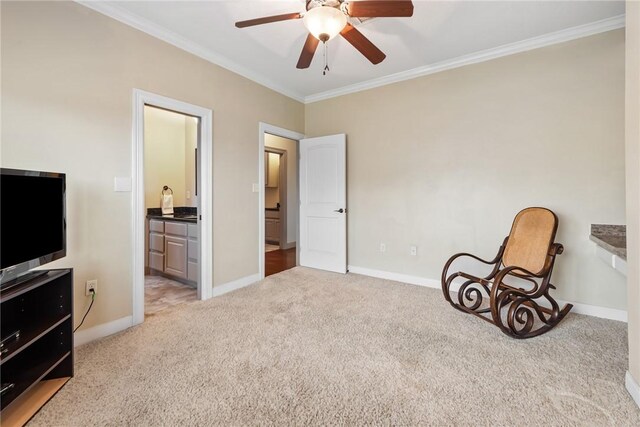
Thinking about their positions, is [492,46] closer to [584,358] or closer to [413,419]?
[584,358]

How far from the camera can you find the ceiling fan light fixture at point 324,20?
5.34ft

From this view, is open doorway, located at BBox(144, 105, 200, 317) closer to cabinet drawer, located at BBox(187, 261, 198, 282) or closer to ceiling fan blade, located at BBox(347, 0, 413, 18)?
cabinet drawer, located at BBox(187, 261, 198, 282)

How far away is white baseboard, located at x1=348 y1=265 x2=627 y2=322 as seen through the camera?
243 cm

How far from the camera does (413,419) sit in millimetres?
1350

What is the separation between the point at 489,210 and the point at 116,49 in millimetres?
3746

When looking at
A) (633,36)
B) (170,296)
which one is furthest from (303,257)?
(633,36)

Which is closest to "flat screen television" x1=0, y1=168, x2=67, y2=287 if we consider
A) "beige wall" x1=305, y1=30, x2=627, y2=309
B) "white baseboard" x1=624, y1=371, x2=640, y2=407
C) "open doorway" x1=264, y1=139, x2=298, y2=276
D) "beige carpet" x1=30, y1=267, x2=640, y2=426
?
"beige carpet" x1=30, y1=267, x2=640, y2=426

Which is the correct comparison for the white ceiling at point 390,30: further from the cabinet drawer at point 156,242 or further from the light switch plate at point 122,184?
the cabinet drawer at point 156,242

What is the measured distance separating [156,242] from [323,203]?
2335 millimetres

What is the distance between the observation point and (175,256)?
11.3 ft

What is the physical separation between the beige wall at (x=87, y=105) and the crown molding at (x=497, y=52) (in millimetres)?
1978

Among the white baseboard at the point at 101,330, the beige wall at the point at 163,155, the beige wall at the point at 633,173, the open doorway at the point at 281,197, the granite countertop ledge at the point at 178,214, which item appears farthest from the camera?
the open doorway at the point at 281,197

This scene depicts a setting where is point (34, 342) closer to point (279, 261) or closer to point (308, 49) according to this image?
point (308, 49)

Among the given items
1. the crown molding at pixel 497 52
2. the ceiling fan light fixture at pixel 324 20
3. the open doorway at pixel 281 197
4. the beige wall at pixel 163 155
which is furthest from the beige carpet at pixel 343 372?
the open doorway at pixel 281 197
